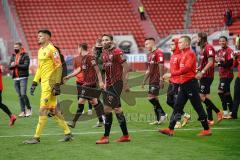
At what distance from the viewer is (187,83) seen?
11875mm

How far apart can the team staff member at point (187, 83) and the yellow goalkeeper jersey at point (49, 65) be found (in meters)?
2.29

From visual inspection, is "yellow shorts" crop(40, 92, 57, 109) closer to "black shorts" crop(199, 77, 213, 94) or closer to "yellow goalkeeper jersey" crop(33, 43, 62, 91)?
"yellow goalkeeper jersey" crop(33, 43, 62, 91)

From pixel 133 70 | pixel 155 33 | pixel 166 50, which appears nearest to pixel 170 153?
pixel 133 70

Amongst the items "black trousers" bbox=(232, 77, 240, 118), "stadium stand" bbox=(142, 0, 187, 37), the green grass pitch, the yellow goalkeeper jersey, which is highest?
"stadium stand" bbox=(142, 0, 187, 37)

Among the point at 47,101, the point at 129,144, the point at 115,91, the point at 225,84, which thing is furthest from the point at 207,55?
the point at 47,101

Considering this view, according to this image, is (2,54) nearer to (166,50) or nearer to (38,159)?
(166,50)

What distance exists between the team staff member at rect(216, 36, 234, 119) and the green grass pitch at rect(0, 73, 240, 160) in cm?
111

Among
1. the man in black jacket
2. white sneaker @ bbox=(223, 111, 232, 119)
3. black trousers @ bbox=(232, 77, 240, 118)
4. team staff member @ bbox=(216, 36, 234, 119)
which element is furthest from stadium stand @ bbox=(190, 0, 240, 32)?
black trousers @ bbox=(232, 77, 240, 118)

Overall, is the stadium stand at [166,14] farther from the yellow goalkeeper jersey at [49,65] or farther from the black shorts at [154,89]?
the yellow goalkeeper jersey at [49,65]

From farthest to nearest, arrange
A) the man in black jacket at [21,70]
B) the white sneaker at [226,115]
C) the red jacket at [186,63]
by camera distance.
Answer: the man in black jacket at [21,70], the white sneaker at [226,115], the red jacket at [186,63]

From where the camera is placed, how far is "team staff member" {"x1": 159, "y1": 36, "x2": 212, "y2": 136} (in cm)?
1157

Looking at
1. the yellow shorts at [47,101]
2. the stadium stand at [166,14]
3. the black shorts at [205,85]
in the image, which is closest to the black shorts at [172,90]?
the black shorts at [205,85]

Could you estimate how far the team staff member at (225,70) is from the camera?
50.0 ft

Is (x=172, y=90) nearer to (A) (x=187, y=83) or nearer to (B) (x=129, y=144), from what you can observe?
(A) (x=187, y=83)
